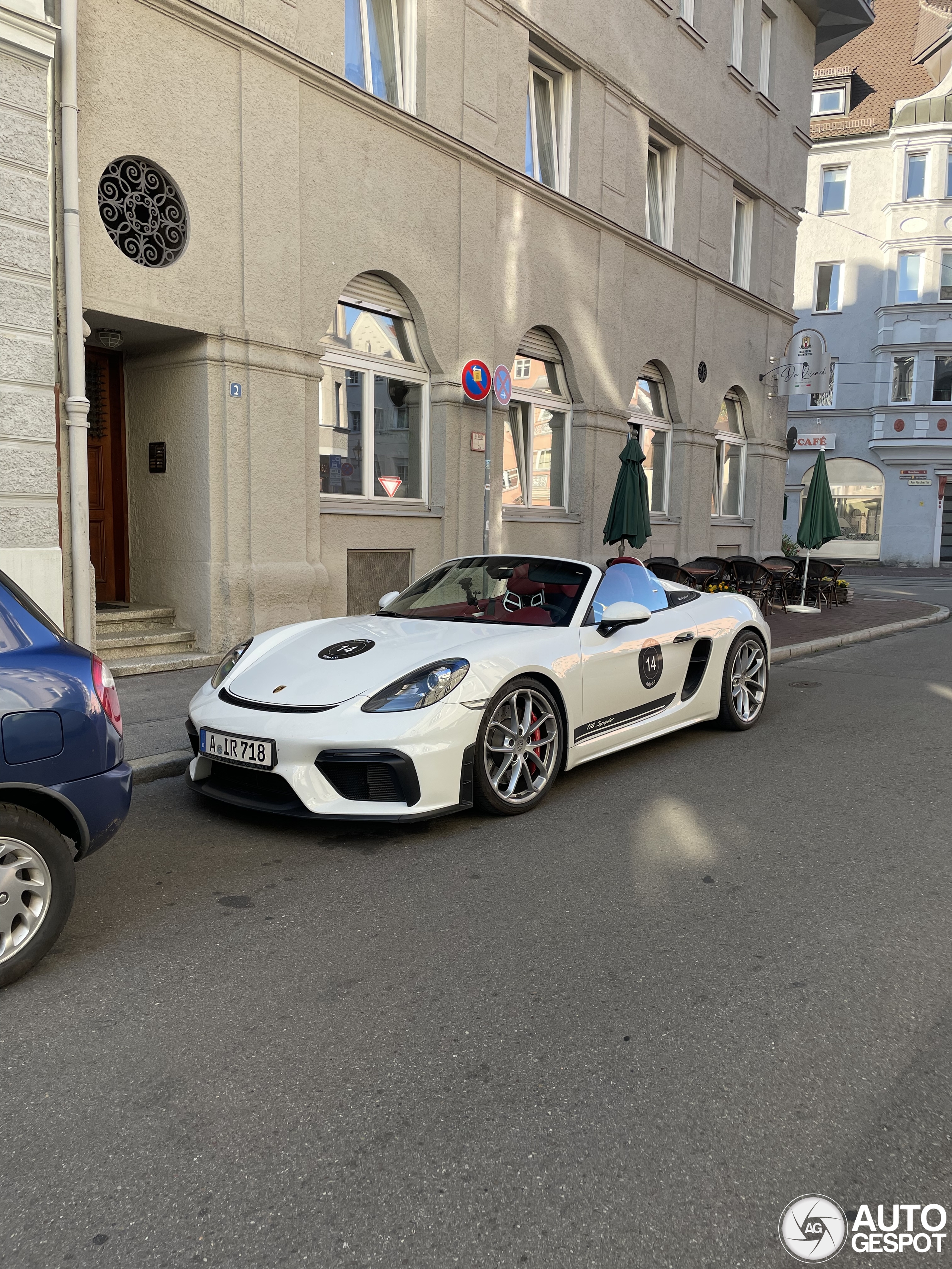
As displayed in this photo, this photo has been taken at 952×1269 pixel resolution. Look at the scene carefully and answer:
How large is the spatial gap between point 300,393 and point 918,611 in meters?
12.0

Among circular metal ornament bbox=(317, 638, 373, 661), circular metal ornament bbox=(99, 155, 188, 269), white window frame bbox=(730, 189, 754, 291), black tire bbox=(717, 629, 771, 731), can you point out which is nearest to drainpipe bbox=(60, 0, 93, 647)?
circular metal ornament bbox=(99, 155, 188, 269)

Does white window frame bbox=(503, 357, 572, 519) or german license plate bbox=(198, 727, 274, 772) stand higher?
white window frame bbox=(503, 357, 572, 519)

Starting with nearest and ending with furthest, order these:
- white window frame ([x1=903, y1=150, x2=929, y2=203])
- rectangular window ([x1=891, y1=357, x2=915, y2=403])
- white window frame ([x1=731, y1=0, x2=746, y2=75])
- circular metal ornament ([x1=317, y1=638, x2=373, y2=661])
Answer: circular metal ornament ([x1=317, y1=638, x2=373, y2=661]) < white window frame ([x1=731, y1=0, x2=746, y2=75]) < white window frame ([x1=903, y1=150, x2=929, y2=203]) < rectangular window ([x1=891, y1=357, x2=915, y2=403])

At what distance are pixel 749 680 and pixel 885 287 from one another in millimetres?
34537

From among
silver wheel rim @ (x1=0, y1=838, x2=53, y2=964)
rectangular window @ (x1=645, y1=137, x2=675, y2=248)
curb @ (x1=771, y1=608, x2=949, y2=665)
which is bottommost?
curb @ (x1=771, y1=608, x2=949, y2=665)

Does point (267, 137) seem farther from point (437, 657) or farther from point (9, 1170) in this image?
point (9, 1170)

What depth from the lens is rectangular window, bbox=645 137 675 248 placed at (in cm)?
1677

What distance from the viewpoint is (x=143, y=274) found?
8.45m

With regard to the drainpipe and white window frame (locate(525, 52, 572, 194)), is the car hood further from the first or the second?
white window frame (locate(525, 52, 572, 194))

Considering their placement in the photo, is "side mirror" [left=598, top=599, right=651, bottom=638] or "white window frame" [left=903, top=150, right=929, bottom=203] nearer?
Result: "side mirror" [left=598, top=599, right=651, bottom=638]

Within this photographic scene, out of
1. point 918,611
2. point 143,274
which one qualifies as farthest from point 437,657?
point 918,611

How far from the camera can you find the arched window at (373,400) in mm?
10789

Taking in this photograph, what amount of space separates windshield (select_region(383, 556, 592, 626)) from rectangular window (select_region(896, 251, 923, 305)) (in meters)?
35.5

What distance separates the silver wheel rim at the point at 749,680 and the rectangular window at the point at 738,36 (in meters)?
15.9
